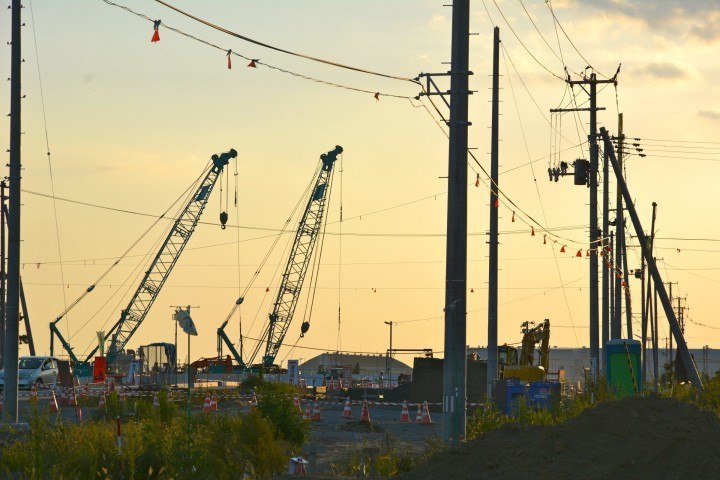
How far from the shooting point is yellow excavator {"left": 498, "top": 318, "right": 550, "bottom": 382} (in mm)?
50156

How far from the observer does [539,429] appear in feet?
60.4

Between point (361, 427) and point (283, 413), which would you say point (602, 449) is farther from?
point (361, 427)

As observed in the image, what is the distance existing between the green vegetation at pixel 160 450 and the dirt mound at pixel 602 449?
337cm

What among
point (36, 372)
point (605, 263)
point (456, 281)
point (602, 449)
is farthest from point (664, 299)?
point (36, 372)

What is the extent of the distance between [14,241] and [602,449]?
56.8 ft

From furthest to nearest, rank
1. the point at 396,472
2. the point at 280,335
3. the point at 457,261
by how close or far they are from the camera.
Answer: the point at 280,335 < the point at 457,261 < the point at 396,472

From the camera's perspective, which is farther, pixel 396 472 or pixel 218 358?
pixel 218 358

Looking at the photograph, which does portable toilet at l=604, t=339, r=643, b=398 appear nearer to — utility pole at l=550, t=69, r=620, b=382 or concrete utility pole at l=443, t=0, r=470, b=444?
utility pole at l=550, t=69, r=620, b=382

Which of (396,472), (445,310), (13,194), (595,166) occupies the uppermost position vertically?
(595,166)

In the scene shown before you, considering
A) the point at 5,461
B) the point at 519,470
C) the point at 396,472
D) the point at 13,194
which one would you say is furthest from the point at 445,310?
the point at 13,194

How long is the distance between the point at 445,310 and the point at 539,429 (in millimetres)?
4242

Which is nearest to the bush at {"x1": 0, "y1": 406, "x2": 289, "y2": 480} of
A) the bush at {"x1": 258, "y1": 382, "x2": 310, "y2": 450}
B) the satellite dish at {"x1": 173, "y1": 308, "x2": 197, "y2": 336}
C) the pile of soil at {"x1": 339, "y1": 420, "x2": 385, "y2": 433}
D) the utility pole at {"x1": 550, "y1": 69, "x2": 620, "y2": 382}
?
the bush at {"x1": 258, "y1": 382, "x2": 310, "y2": 450}

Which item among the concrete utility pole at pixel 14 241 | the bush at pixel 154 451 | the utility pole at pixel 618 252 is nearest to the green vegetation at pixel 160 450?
the bush at pixel 154 451

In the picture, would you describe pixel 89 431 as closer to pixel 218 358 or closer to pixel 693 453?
pixel 693 453
